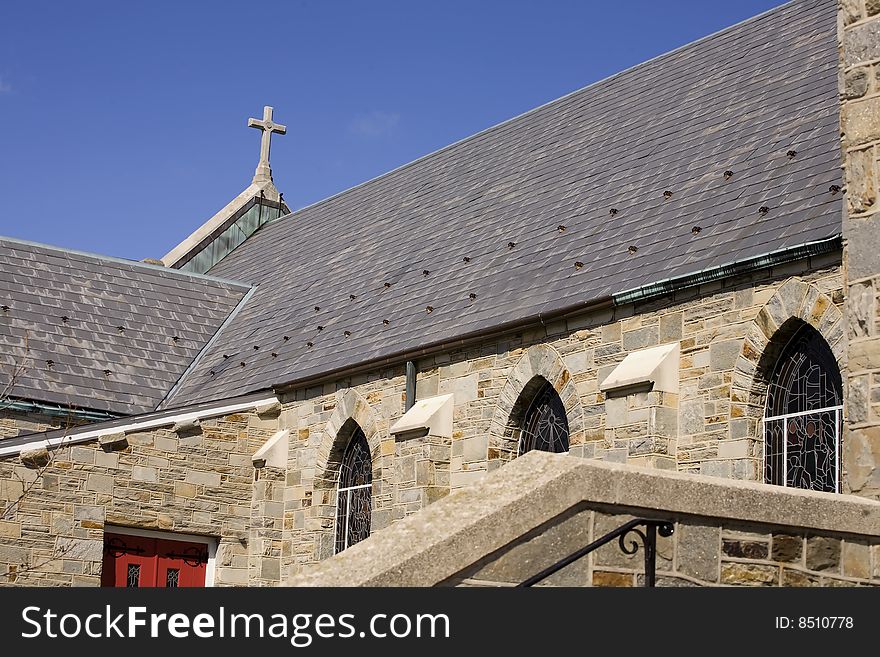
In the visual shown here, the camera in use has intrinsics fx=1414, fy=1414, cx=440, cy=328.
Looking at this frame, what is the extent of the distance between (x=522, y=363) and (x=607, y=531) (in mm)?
9164

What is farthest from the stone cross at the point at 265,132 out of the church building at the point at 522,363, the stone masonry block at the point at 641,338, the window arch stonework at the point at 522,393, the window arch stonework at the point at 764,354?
the window arch stonework at the point at 764,354

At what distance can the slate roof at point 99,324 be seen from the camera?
21.0 meters

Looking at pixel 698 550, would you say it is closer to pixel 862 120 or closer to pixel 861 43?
pixel 862 120

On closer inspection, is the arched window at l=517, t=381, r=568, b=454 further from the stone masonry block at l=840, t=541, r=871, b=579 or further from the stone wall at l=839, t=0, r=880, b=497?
the stone masonry block at l=840, t=541, r=871, b=579

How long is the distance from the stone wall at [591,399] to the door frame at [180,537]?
3.41 ft

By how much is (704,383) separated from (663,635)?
309 inches

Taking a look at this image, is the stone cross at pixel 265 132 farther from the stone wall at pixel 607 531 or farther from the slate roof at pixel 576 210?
the stone wall at pixel 607 531

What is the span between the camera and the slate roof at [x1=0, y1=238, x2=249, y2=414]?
21.0 m

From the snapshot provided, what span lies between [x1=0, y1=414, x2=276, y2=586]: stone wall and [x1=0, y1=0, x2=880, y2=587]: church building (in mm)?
35

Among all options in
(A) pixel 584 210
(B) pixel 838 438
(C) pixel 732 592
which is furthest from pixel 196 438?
(C) pixel 732 592

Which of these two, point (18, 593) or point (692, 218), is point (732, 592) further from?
point (692, 218)

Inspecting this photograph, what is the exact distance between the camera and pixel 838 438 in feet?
39.3

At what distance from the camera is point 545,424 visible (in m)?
15.4

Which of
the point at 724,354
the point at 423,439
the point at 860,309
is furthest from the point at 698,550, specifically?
the point at 423,439
